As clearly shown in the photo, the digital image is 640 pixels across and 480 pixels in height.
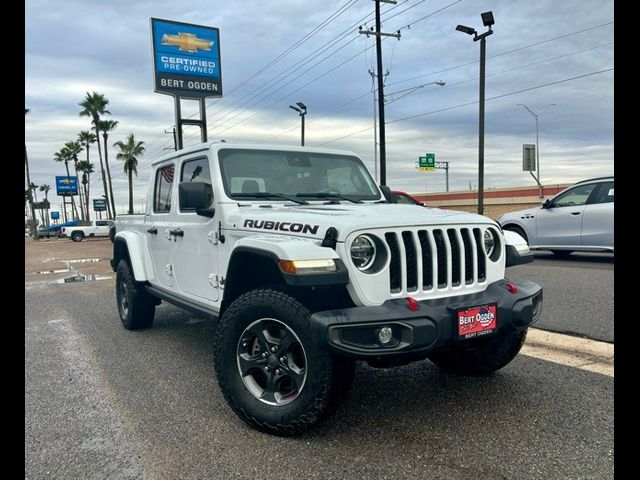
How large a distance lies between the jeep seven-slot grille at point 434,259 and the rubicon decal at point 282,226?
0.46 metres

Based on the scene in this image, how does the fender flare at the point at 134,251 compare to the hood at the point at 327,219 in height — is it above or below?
below

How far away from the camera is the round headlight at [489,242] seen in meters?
3.60

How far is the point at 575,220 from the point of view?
1056 centimetres

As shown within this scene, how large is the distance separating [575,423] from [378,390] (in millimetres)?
1297

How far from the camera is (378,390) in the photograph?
380 centimetres

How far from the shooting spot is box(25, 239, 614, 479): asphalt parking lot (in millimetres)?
2740

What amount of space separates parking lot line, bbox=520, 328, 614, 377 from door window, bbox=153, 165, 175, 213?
3665 millimetres

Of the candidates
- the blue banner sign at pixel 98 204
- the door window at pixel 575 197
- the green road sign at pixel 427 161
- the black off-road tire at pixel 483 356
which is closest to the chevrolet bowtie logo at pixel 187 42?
the door window at pixel 575 197

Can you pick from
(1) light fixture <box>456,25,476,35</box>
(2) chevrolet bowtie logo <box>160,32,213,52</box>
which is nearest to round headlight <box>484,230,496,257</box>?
(1) light fixture <box>456,25,476,35</box>

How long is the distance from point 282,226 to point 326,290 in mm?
522

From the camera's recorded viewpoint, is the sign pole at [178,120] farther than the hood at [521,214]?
Yes

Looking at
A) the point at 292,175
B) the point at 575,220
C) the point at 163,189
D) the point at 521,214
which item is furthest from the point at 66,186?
the point at 292,175

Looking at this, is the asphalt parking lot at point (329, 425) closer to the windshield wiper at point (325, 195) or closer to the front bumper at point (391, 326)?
the front bumper at point (391, 326)

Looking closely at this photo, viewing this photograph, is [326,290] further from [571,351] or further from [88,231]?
[88,231]
